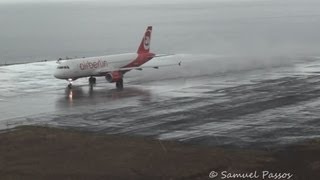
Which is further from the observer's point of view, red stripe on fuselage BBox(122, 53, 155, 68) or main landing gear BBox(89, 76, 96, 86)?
red stripe on fuselage BBox(122, 53, 155, 68)

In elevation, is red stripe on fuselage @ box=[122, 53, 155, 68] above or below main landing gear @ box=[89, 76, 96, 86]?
above

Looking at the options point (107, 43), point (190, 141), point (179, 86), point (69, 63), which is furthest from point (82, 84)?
point (107, 43)

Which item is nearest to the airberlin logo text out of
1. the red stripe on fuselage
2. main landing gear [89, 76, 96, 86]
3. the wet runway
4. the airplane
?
the airplane


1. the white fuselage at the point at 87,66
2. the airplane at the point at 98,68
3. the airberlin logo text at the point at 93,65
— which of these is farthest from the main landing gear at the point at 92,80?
the airberlin logo text at the point at 93,65

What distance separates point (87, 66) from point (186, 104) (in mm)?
18897

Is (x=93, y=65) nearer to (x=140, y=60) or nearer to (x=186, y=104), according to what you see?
(x=140, y=60)

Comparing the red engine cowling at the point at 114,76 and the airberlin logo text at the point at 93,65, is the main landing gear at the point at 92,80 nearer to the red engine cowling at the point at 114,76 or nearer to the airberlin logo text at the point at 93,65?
the airberlin logo text at the point at 93,65

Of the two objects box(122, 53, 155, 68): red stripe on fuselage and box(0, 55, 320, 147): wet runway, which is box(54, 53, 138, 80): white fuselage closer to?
box(122, 53, 155, 68): red stripe on fuselage

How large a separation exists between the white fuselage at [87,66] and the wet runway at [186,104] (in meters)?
1.45

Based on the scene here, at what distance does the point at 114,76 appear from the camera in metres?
65.6

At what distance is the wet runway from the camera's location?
38719 mm

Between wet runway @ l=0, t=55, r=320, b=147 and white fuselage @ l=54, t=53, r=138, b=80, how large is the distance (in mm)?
1452

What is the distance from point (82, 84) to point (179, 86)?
11.8 m

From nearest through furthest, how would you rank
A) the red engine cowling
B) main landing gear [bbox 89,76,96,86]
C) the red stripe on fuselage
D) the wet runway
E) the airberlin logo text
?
the wet runway
the red engine cowling
the airberlin logo text
main landing gear [bbox 89,76,96,86]
the red stripe on fuselage
